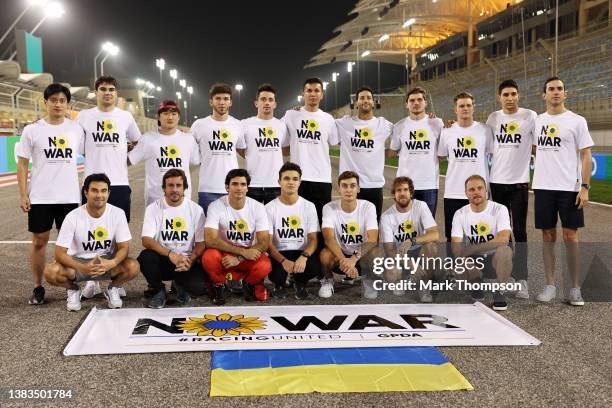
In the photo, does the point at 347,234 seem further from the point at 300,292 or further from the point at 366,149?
the point at 366,149

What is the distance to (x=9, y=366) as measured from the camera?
13.0 ft

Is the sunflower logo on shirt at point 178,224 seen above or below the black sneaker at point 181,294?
above

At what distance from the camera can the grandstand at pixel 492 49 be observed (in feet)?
82.1

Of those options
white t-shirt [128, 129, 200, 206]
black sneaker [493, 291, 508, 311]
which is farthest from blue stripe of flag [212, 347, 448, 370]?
white t-shirt [128, 129, 200, 206]

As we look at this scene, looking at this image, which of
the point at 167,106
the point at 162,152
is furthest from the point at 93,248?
the point at 167,106

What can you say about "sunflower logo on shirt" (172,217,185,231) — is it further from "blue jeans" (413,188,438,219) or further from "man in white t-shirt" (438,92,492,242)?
"man in white t-shirt" (438,92,492,242)

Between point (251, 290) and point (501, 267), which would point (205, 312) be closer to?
point (251, 290)

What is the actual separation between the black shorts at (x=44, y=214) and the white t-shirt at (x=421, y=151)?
3.46 m

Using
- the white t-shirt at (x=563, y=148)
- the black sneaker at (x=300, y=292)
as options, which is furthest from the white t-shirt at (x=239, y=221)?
the white t-shirt at (x=563, y=148)

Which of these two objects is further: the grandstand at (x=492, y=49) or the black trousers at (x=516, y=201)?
the grandstand at (x=492, y=49)

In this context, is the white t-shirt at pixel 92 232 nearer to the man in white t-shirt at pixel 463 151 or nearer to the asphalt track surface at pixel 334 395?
the asphalt track surface at pixel 334 395

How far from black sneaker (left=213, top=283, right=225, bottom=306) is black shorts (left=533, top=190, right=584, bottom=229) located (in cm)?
306

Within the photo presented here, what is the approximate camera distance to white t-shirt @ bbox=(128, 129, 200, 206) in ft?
20.6

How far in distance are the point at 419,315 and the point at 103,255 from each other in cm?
293
